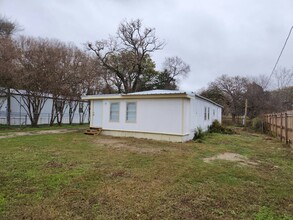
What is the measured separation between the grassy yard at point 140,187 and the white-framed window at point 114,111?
576 cm

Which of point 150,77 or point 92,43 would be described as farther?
point 150,77

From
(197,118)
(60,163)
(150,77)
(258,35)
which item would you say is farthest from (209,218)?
(150,77)

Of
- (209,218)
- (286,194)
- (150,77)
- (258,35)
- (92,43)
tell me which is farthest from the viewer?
(150,77)

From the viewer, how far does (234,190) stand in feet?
13.5

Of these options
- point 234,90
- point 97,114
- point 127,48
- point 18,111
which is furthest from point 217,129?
point 234,90

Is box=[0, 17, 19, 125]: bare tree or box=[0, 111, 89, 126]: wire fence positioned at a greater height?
box=[0, 17, 19, 125]: bare tree

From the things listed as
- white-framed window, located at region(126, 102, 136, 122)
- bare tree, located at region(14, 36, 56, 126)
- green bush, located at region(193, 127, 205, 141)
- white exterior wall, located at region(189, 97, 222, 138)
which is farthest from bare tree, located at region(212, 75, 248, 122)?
bare tree, located at region(14, 36, 56, 126)

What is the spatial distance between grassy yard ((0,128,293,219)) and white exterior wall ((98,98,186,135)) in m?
Result: 3.99

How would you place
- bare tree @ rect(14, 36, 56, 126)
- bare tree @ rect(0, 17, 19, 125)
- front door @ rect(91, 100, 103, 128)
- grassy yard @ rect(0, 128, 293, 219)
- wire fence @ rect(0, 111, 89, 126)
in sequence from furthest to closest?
wire fence @ rect(0, 111, 89, 126), bare tree @ rect(14, 36, 56, 126), bare tree @ rect(0, 17, 19, 125), front door @ rect(91, 100, 103, 128), grassy yard @ rect(0, 128, 293, 219)

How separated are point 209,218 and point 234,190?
1.30 metres

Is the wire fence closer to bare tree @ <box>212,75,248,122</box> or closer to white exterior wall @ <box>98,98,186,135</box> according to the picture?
white exterior wall @ <box>98,98,186,135</box>

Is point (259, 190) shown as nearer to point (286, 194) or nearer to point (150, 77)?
point (286, 194)

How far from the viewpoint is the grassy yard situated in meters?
3.17

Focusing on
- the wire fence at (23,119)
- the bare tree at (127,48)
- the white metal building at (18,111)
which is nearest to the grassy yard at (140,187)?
the white metal building at (18,111)
